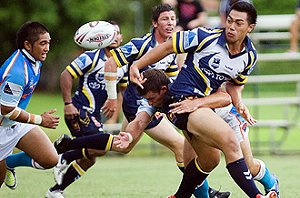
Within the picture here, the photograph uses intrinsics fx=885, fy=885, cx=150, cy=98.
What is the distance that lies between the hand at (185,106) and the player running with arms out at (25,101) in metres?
1.31

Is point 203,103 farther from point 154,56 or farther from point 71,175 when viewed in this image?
point 71,175

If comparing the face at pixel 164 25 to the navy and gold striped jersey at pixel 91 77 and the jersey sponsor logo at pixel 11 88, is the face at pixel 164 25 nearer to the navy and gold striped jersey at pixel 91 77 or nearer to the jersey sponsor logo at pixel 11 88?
the navy and gold striped jersey at pixel 91 77

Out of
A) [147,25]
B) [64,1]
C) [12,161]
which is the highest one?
[12,161]

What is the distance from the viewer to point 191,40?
7.52 metres

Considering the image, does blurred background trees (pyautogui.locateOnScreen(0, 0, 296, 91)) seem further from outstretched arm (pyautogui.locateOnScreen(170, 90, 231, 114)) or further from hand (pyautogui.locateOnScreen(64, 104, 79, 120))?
outstretched arm (pyautogui.locateOnScreen(170, 90, 231, 114))

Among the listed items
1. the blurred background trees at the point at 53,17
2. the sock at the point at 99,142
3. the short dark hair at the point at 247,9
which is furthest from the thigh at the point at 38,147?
the blurred background trees at the point at 53,17

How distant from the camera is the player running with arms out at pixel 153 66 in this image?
8.90 meters

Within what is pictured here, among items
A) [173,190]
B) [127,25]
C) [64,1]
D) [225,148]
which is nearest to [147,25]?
[127,25]

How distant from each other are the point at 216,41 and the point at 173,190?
3.23 m

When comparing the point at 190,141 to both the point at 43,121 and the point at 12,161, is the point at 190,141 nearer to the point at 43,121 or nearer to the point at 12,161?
the point at 43,121

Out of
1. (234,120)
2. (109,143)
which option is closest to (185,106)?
(234,120)

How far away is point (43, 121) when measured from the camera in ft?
27.1

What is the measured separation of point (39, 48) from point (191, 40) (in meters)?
1.74

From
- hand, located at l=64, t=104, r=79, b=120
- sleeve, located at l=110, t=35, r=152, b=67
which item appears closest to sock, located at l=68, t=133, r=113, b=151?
sleeve, located at l=110, t=35, r=152, b=67
